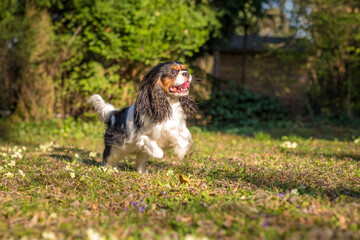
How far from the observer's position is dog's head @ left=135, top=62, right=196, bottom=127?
3.79 m

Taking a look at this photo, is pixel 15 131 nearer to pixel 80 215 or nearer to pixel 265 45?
pixel 80 215

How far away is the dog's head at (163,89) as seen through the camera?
3.79 metres

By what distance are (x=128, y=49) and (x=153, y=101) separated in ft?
17.8

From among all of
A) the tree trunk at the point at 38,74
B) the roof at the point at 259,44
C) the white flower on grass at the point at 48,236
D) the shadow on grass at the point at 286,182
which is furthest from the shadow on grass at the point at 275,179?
the roof at the point at 259,44

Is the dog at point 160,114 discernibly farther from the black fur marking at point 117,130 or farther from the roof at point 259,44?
the roof at point 259,44

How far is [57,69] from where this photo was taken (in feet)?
30.7

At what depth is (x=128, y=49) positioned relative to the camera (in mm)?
8930

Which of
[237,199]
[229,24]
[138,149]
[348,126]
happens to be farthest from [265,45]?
[237,199]

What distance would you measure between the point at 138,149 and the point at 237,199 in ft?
5.23

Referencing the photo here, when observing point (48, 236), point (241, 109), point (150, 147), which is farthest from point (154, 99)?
point (241, 109)

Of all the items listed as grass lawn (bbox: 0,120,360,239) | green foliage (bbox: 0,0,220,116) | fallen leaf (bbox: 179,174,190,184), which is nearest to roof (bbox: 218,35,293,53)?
green foliage (bbox: 0,0,220,116)

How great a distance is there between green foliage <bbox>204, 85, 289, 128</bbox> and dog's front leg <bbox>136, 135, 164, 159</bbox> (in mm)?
7127

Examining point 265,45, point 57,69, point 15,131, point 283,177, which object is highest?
point 265,45

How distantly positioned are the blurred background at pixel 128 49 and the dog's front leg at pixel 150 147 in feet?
10.2
